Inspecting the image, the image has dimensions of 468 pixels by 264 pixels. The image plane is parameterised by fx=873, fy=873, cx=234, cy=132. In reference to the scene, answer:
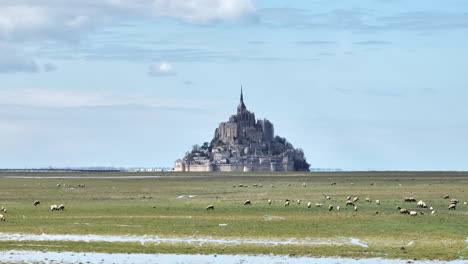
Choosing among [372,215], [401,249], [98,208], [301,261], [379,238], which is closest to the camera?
[301,261]

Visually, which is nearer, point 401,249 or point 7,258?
point 7,258

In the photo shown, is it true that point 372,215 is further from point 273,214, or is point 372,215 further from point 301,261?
point 301,261

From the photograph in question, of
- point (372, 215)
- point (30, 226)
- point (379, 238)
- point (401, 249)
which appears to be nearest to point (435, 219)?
point (372, 215)

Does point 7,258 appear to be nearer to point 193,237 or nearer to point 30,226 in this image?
point 193,237

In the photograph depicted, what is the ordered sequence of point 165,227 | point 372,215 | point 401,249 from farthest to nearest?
point 372,215
point 165,227
point 401,249

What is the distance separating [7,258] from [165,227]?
14.7m

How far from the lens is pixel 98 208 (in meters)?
67.8

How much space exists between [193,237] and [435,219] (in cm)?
1697

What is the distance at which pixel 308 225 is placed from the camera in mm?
51156

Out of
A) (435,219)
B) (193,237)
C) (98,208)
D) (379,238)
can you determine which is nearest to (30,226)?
(193,237)

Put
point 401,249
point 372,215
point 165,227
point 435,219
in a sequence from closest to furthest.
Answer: point 401,249 < point 165,227 < point 435,219 < point 372,215

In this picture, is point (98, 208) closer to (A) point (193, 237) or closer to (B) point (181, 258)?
(A) point (193, 237)

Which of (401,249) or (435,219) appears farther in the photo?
(435,219)

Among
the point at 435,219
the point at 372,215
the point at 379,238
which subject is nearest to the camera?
the point at 379,238
